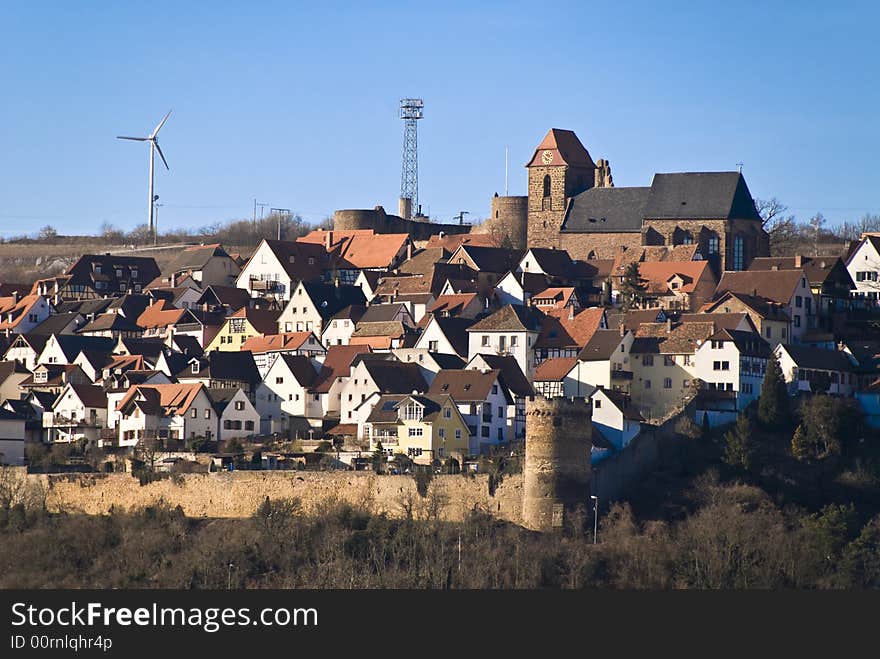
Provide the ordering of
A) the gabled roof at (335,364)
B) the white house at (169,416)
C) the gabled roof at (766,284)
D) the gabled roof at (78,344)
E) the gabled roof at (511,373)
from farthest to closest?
the gabled roof at (78,344)
the gabled roof at (766,284)
the gabled roof at (335,364)
the white house at (169,416)
the gabled roof at (511,373)

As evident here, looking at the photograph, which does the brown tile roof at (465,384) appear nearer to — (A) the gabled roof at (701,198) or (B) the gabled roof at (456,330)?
(B) the gabled roof at (456,330)

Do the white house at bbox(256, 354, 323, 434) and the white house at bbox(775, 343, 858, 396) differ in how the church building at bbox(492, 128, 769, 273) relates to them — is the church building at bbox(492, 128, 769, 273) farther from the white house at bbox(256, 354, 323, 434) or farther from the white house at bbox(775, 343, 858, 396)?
the white house at bbox(256, 354, 323, 434)

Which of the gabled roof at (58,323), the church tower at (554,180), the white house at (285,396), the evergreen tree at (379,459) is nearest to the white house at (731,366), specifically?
the evergreen tree at (379,459)

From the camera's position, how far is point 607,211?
119125 mm

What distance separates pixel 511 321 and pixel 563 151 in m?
26.7

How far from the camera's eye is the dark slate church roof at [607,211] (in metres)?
118

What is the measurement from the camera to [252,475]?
85.7 metres

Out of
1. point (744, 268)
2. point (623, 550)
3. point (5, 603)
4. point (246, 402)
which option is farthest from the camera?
point (744, 268)

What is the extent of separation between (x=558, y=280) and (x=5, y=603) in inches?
1806

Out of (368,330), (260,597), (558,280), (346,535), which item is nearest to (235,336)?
(368,330)

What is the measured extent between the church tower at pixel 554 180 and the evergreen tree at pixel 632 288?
567 inches

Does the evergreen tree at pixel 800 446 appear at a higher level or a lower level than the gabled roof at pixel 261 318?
lower

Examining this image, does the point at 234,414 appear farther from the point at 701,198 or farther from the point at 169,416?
the point at 701,198

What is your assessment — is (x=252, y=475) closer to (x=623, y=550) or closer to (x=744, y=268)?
(x=623, y=550)
